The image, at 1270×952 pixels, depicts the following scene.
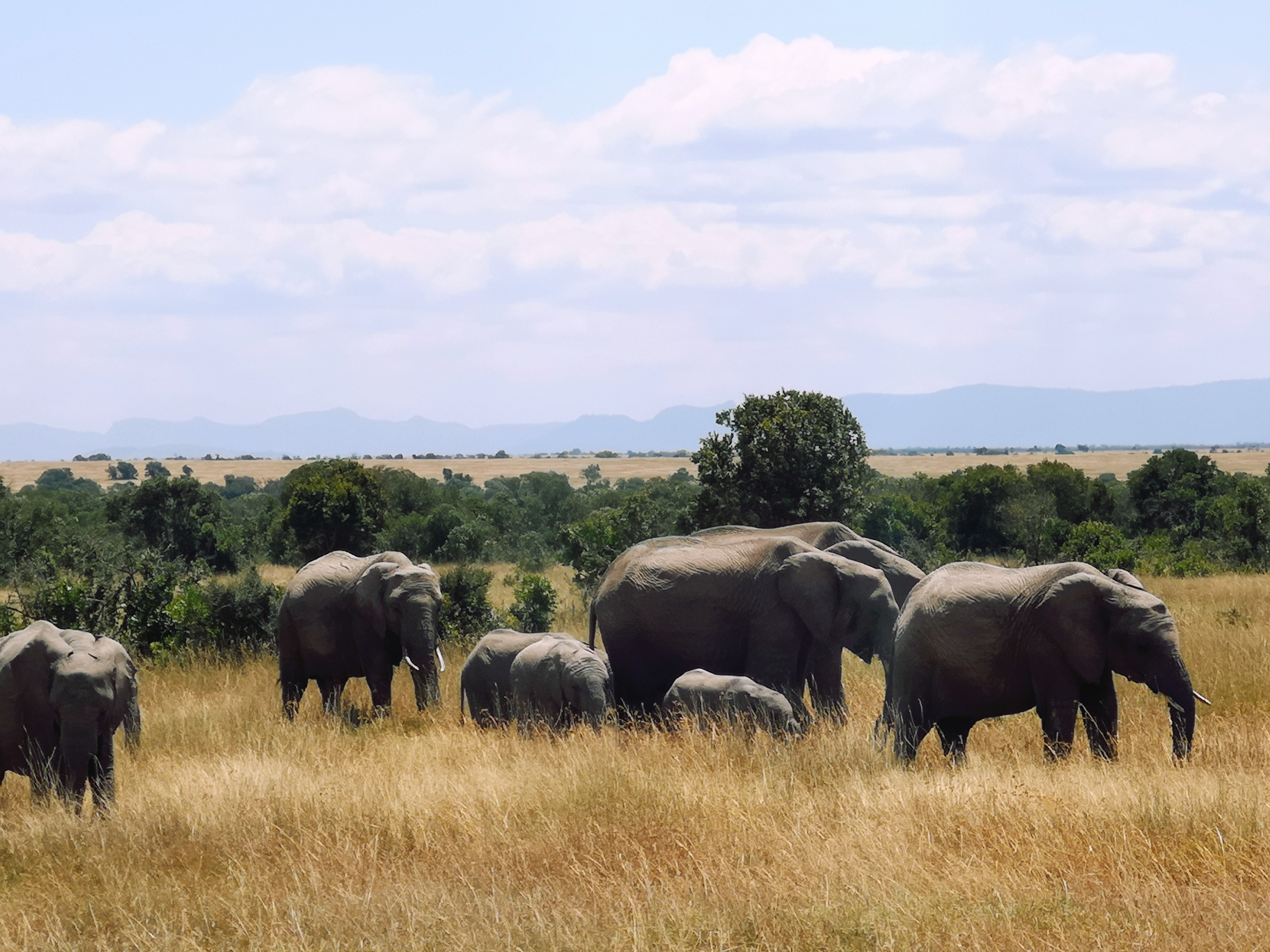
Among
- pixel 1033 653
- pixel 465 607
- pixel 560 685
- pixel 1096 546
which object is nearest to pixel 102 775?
pixel 560 685

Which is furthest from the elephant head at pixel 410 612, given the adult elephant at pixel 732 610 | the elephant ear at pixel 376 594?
the adult elephant at pixel 732 610

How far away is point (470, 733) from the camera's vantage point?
14.3 meters

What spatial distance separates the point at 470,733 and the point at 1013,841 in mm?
6712

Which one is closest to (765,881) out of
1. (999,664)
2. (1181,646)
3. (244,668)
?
(999,664)

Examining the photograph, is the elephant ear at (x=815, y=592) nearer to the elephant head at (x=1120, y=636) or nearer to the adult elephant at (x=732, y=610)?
the adult elephant at (x=732, y=610)

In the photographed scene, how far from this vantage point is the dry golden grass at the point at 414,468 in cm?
13825

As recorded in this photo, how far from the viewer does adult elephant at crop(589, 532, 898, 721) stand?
A: 1399 centimetres

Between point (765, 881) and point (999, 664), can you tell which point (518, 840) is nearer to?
point (765, 881)

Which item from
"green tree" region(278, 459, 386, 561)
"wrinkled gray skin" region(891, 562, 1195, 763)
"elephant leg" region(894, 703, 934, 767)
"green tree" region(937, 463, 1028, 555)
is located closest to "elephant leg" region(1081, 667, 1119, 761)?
"wrinkled gray skin" region(891, 562, 1195, 763)

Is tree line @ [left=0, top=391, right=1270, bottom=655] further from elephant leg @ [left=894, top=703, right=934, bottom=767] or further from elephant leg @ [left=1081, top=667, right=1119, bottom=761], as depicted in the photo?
elephant leg @ [left=1081, top=667, right=1119, bottom=761]

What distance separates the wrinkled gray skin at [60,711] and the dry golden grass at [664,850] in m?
0.40

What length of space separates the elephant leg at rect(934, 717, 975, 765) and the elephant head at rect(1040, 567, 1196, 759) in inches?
54.2

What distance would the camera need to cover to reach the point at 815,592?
45.7ft

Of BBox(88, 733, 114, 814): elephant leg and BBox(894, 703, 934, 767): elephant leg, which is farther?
BBox(894, 703, 934, 767): elephant leg
